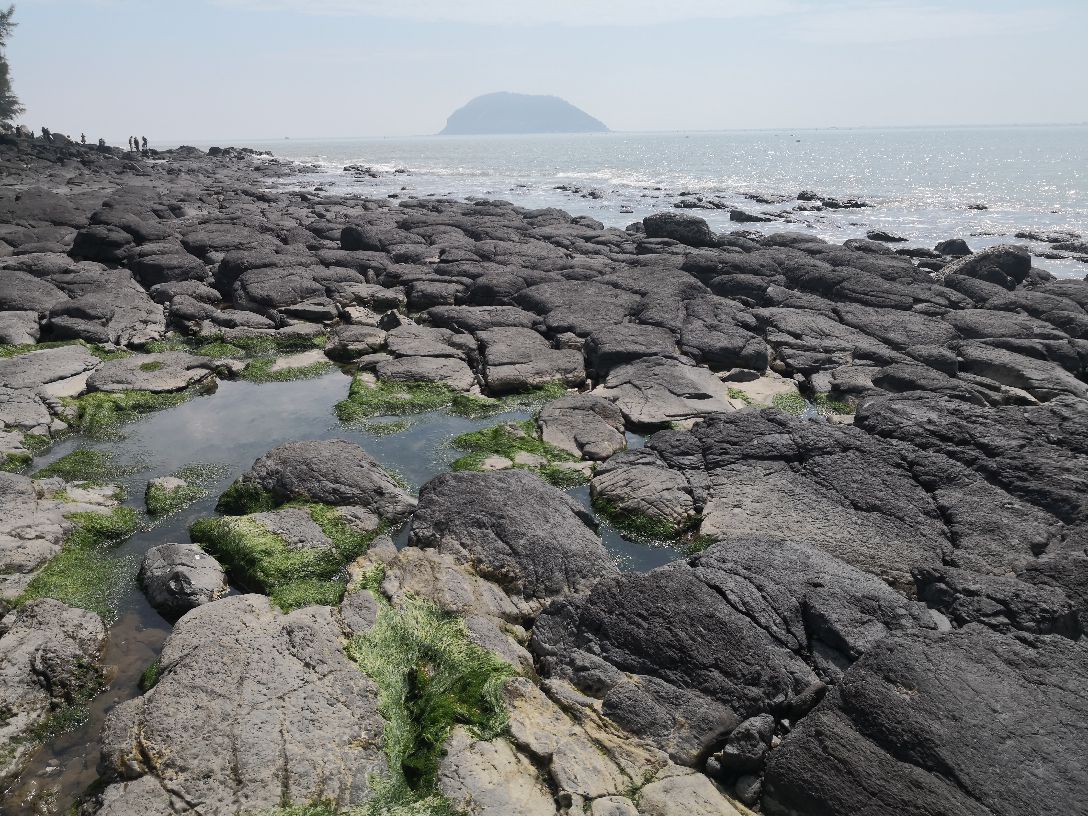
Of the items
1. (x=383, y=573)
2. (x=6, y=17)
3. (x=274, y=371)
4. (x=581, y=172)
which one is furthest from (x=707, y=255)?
(x=6, y=17)

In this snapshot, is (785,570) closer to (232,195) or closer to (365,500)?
(365,500)

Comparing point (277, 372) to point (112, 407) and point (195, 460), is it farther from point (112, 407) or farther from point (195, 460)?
point (195, 460)

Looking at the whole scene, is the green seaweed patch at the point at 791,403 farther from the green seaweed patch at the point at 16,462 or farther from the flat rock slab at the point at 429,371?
the green seaweed patch at the point at 16,462

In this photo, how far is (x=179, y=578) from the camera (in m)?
6.55

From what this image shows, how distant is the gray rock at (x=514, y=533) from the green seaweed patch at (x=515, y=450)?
1105mm

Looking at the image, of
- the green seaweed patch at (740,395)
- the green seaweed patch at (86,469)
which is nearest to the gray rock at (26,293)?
the green seaweed patch at (86,469)

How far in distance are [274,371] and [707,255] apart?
12680mm

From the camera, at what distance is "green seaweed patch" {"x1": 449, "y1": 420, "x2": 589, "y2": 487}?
9273 millimetres

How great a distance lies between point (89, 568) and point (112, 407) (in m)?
4.55

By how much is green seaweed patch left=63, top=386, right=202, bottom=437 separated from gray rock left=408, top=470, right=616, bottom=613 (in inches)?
220

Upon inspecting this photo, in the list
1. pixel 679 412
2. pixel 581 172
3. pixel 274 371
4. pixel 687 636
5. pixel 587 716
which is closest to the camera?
pixel 587 716

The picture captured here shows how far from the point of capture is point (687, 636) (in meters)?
5.81

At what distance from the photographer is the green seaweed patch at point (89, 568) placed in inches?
262

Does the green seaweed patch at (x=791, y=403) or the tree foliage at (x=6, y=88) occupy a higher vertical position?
the tree foliage at (x=6, y=88)
